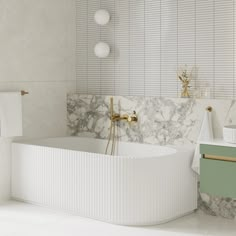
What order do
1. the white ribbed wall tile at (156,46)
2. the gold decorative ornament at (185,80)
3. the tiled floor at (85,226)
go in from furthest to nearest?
1. the gold decorative ornament at (185,80)
2. the white ribbed wall tile at (156,46)
3. the tiled floor at (85,226)

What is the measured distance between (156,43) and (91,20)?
93cm

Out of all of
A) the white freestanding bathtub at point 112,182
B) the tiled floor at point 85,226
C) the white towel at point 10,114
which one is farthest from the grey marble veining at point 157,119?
the white towel at point 10,114

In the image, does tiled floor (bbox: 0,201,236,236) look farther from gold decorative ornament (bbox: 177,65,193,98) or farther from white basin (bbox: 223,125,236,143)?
gold decorative ornament (bbox: 177,65,193,98)

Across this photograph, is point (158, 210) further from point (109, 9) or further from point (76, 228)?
point (109, 9)

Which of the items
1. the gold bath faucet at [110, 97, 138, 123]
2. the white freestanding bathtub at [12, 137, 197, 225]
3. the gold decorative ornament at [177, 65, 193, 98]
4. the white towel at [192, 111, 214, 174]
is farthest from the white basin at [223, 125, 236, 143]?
the gold bath faucet at [110, 97, 138, 123]

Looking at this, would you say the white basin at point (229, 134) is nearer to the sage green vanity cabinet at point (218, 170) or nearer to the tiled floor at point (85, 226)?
the sage green vanity cabinet at point (218, 170)

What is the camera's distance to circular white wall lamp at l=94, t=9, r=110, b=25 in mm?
5742

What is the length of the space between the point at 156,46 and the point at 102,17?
0.70m

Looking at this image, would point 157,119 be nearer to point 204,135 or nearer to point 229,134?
point 204,135

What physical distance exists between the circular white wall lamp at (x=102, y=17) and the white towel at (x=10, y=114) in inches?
44.8

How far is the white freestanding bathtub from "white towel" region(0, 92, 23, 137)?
170mm

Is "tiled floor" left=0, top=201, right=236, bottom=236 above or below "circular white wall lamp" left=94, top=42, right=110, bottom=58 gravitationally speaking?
below

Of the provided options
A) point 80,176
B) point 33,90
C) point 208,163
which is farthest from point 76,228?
point 33,90

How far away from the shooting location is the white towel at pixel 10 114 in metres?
A: 5.35
